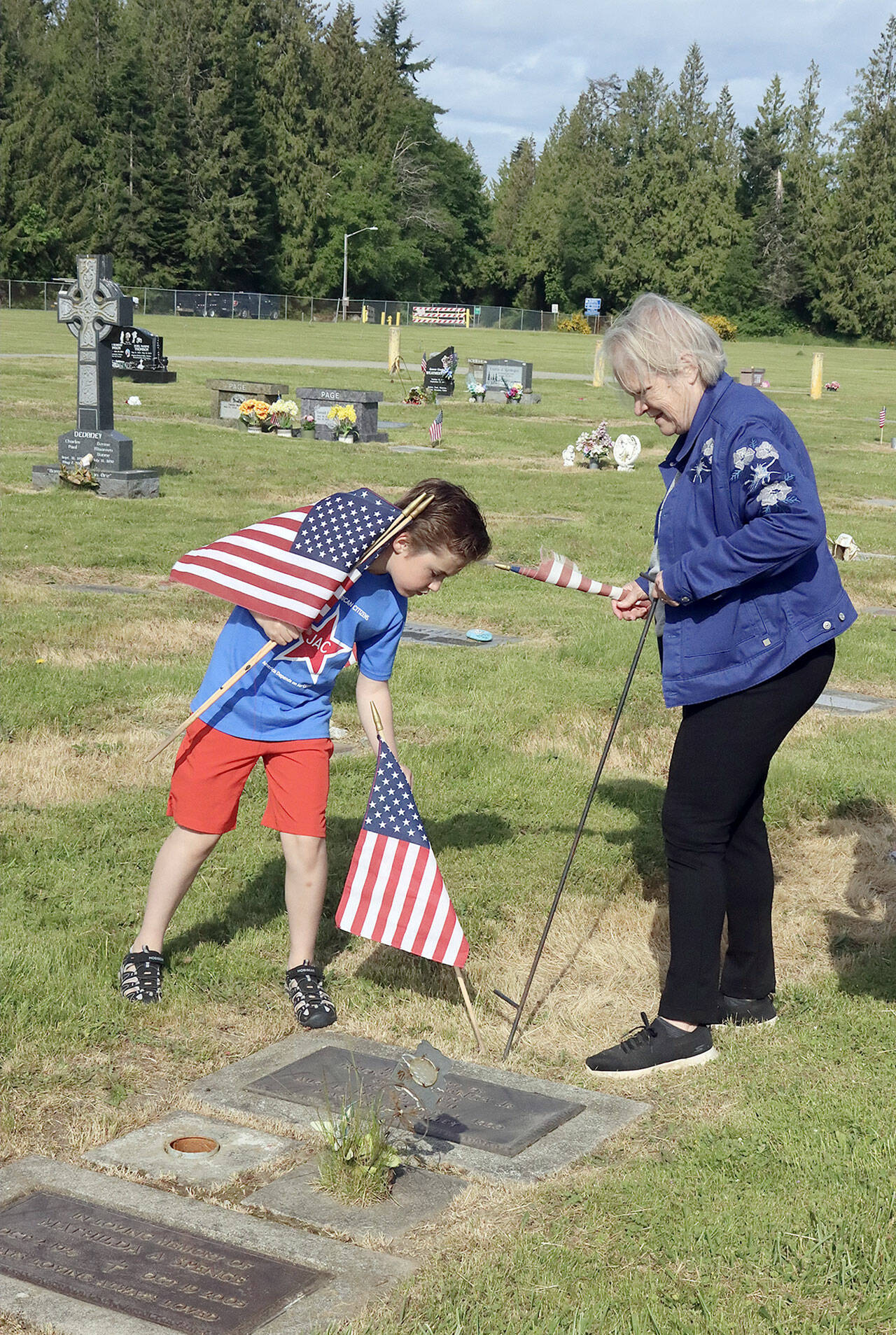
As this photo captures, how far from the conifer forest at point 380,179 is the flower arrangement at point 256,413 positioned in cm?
5145

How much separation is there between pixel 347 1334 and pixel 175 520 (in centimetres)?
1092

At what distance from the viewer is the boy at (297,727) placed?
3.98 metres

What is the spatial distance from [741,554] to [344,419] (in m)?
17.6

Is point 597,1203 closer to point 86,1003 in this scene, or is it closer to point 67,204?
point 86,1003

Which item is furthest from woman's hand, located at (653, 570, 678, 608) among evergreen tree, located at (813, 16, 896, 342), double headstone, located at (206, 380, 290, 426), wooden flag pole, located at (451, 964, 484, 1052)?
evergreen tree, located at (813, 16, 896, 342)

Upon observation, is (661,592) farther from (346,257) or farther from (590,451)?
(346,257)

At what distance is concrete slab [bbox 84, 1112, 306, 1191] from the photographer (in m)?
3.20

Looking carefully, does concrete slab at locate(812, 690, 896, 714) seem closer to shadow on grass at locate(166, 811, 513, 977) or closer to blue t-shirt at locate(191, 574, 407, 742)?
shadow on grass at locate(166, 811, 513, 977)

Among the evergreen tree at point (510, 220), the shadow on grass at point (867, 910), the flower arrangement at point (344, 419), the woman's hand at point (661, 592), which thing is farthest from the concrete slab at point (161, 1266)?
the evergreen tree at point (510, 220)

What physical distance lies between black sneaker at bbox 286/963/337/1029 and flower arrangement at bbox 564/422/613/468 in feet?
53.0

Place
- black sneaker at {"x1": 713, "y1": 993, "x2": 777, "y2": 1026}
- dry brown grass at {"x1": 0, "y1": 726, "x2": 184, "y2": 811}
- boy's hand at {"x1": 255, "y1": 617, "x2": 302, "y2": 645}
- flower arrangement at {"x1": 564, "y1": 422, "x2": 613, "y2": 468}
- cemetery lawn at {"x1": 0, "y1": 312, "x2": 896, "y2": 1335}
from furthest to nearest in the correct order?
flower arrangement at {"x1": 564, "y1": 422, "x2": 613, "y2": 468}
dry brown grass at {"x1": 0, "y1": 726, "x2": 184, "y2": 811}
black sneaker at {"x1": 713, "y1": 993, "x2": 777, "y2": 1026}
boy's hand at {"x1": 255, "y1": 617, "x2": 302, "y2": 645}
cemetery lawn at {"x1": 0, "y1": 312, "x2": 896, "y2": 1335}

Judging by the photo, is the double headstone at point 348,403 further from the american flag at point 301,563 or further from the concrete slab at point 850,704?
the american flag at point 301,563

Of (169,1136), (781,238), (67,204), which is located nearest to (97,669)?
(169,1136)

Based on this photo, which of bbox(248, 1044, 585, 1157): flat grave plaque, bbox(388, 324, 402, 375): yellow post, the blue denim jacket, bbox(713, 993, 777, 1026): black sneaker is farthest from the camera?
bbox(388, 324, 402, 375): yellow post
